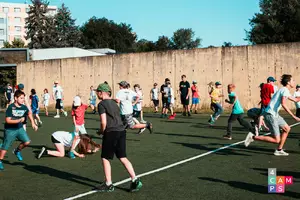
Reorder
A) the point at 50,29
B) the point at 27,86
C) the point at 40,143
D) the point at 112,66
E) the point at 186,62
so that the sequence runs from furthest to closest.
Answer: the point at 50,29 → the point at 27,86 → the point at 112,66 → the point at 186,62 → the point at 40,143

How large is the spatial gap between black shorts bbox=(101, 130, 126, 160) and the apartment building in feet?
360

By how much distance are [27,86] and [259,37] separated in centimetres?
3242

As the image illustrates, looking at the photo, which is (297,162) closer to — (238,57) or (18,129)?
(18,129)

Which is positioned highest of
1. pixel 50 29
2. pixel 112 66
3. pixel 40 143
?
pixel 50 29

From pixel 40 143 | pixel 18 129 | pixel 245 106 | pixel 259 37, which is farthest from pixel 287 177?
pixel 259 37

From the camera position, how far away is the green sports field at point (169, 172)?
6.46 meters

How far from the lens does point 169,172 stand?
798 cm

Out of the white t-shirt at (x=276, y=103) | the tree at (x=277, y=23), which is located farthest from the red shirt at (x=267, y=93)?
the tree at (x=277, y=23)

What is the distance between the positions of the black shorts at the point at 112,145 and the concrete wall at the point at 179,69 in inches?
758

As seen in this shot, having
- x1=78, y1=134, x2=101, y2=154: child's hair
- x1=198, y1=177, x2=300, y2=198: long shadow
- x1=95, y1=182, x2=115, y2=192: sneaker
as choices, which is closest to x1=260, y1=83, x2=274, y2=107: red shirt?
x1=78, y1=134, x2=101, y2=154: child's hair

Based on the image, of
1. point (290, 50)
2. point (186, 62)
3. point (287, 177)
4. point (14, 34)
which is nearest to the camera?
point (287, 177)

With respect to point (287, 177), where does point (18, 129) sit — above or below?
above

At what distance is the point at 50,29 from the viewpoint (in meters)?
76.2

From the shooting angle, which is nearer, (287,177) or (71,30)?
(287,177)
